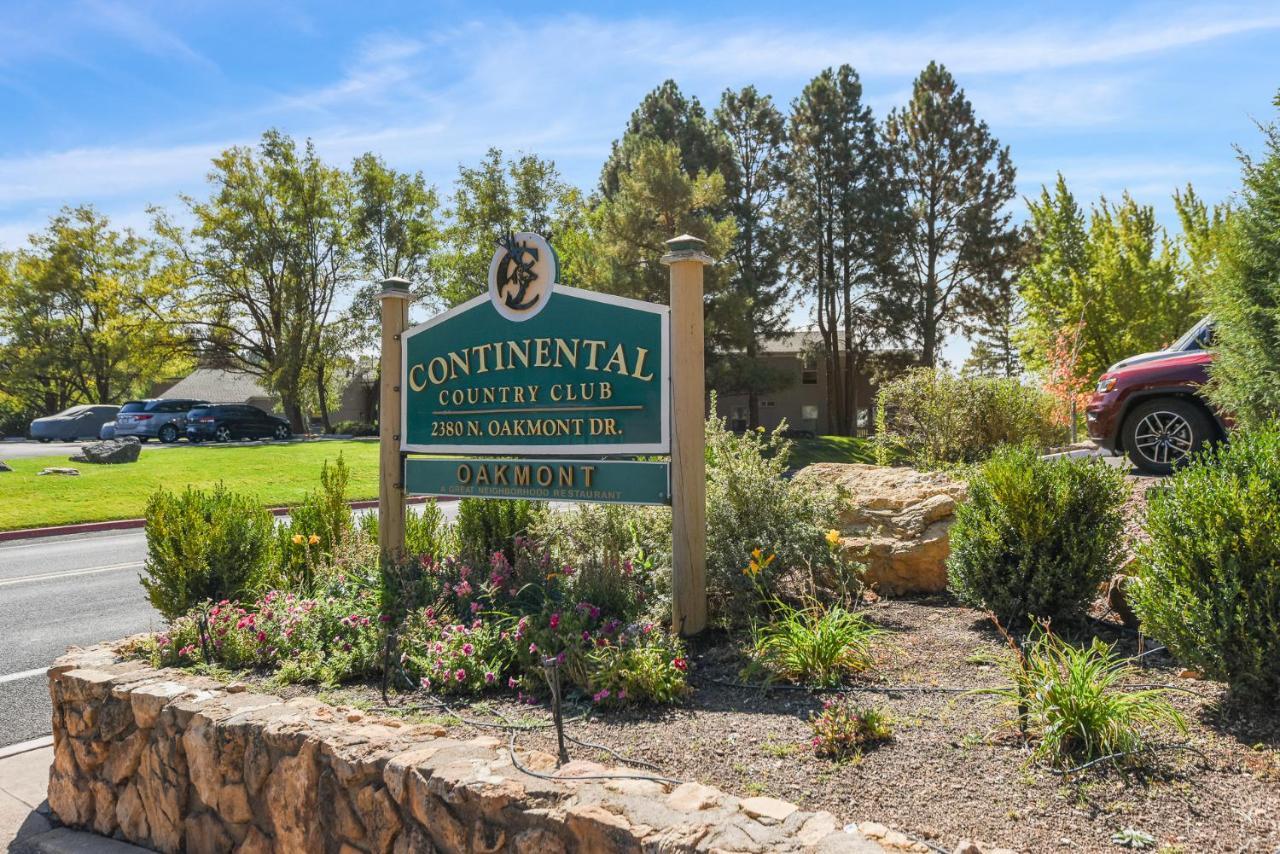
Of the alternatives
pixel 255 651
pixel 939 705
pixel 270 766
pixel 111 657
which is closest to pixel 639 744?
pixel 939 705

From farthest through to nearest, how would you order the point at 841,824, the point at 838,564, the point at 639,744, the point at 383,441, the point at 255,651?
the point at 383,441
the point at 838,564
the point at 255,651
the point at 639,744
the point at 841,824

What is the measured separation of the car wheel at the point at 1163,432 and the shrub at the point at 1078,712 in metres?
5.71

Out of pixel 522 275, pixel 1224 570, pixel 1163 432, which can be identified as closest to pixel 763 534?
pixel 522 275

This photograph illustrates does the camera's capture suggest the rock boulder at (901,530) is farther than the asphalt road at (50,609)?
No

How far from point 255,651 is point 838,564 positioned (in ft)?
10.8

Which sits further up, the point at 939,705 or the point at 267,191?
the point at 267,191

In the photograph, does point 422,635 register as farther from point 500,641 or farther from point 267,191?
point 267,191

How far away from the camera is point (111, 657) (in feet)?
16.0

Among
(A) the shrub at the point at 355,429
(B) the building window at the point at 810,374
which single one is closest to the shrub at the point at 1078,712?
(B) the building window at the point at 810,374

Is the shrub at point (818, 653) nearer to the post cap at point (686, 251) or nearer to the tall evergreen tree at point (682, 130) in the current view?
the post cap at point (686, 251)

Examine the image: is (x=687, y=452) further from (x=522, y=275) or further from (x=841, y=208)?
(x=841, y=208)

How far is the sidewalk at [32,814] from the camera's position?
13.5 ft

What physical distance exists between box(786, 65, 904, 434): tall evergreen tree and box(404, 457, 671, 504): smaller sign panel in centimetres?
3093

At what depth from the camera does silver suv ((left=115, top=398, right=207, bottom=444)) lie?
3070 centimetres
